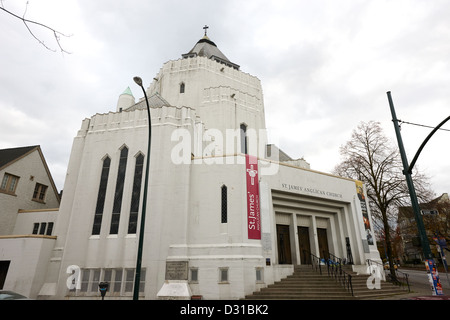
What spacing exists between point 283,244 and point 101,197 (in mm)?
13646

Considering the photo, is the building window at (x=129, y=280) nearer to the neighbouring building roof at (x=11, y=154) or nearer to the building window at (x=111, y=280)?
the building window at (x=111, y=280)

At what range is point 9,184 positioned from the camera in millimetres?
23656

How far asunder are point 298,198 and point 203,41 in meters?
27.2

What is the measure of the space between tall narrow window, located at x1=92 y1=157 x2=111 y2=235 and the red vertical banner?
33.1 ft

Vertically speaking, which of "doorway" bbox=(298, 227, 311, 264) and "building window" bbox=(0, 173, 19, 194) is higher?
"building window" bbox=(0, 173, 19, 194)

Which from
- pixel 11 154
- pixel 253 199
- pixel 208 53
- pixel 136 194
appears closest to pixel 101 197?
pixel 136 194

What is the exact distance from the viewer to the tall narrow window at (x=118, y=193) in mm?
17359

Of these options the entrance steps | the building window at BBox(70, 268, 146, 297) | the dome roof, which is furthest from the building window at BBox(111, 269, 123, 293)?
the dome roof

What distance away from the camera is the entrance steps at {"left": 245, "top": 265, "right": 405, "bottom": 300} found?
14281mm

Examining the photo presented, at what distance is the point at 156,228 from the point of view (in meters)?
16.2

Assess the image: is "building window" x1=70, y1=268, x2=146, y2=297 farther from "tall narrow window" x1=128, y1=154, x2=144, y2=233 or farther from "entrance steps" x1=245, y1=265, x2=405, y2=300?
"entrance steps" x1=245, y1=265, x2=405, y2=300

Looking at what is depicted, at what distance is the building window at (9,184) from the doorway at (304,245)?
2551 cm
